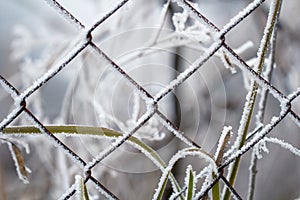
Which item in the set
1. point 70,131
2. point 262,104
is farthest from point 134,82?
point 262,104

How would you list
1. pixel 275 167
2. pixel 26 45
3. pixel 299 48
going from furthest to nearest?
pixel 275 167
pixel 299 48
pixel 26 45

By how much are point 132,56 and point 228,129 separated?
34cm

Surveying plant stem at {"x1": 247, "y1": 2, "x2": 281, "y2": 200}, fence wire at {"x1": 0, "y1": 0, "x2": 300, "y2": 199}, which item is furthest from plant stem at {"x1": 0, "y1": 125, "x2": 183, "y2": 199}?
plant stem at {"x1": 247, "y1": 2, "x2": 281, "y2": 200}

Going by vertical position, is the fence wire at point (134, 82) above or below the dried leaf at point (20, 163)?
below

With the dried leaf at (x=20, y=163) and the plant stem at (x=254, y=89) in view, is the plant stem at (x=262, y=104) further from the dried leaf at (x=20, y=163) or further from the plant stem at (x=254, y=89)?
the dried leaf at (x=20, y=163)

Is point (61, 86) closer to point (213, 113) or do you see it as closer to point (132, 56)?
point (213, 113)

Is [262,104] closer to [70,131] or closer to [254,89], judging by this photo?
[254,89]

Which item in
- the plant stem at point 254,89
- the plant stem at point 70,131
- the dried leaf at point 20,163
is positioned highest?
the dried leaf at point 20,163

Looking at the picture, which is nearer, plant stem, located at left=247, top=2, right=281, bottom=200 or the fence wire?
the fence wire

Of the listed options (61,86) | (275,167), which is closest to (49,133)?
(275,167)

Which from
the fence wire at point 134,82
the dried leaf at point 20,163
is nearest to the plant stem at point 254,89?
the fence wire at point 134,82

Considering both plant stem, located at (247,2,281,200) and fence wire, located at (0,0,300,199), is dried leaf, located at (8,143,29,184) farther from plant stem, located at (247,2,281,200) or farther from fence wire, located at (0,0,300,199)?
plant stem, located at (247,2,281,200)

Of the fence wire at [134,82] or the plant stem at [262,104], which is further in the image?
the plant stem at [262,104]

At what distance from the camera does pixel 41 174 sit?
185 centimetres
